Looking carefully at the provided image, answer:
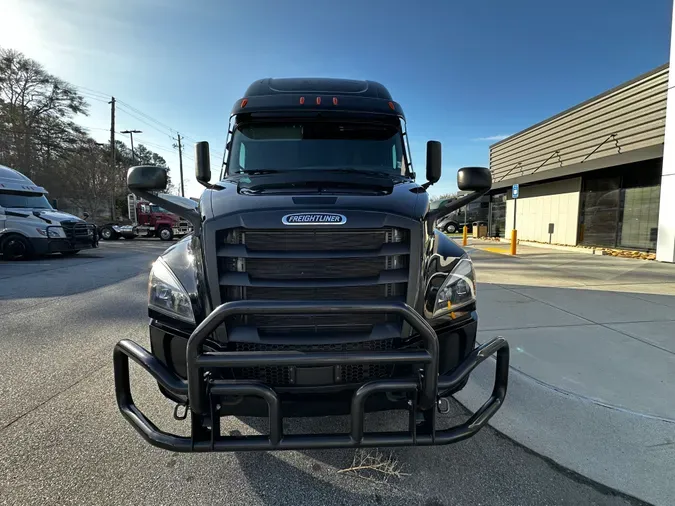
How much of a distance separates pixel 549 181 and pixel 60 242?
19712mm

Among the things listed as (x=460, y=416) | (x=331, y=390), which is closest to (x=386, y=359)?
(x=331, y=390)

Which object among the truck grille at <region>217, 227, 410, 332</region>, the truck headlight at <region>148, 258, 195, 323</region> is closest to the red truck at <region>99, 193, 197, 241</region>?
the truck headlight at <region>148, 258, 195, 323</region>

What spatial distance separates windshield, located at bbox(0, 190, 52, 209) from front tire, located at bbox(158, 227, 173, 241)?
9.90 meters

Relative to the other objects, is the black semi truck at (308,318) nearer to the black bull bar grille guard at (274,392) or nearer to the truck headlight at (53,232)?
the black bull bar grille guard at (274,392)

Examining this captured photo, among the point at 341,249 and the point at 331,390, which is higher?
the point at 341,249

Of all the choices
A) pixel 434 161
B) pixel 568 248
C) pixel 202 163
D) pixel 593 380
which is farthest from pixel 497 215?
pixel 202 163

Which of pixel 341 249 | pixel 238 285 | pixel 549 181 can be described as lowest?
pixel 238 285

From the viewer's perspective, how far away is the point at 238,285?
1877mm

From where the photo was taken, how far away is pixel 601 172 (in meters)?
13.0

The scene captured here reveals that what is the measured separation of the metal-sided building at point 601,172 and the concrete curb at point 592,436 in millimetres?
9628

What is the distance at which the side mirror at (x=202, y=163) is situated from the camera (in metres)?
3.05

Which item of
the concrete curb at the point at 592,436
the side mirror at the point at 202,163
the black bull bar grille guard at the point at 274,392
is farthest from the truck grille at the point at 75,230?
the concrete curb at the point at 592,436

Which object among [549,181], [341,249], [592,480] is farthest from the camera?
[549,181]

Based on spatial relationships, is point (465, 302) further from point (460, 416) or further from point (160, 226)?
point (160, 226)
